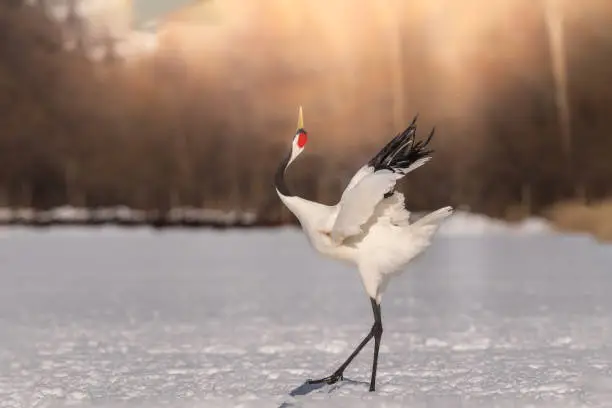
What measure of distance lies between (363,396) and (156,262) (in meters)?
10.3

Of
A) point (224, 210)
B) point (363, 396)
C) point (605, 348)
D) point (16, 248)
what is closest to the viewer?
point (363, 396)

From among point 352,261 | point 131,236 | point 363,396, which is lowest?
point 131,236

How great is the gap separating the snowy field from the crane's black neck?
1.02 metres

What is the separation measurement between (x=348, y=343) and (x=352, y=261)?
6.71ft

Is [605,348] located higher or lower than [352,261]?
lower

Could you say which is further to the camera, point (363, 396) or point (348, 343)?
point (348, 343)

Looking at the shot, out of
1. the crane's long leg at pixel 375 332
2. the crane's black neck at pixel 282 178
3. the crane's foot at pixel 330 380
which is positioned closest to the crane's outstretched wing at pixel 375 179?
the crane's black neck at pixel 282 178

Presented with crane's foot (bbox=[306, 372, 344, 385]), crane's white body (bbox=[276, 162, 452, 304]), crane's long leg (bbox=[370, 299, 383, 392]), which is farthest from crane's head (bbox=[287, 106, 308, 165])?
crane's foot (bbox=[306, 372, 344, 385])

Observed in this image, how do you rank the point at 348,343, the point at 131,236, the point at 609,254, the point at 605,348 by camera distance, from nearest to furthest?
1. the point at 605,348
2. the point at 348,343
3. the point at 609,254
4. the point at 131,236

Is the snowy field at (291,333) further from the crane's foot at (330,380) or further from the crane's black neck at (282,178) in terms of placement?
the crane's black neck at (282,178)

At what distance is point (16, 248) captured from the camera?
18203 mm

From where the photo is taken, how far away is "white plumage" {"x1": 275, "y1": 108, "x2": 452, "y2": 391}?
166 inches

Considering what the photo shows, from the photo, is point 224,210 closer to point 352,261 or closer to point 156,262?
point 156,262

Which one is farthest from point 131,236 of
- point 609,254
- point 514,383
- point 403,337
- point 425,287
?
point 514,383
